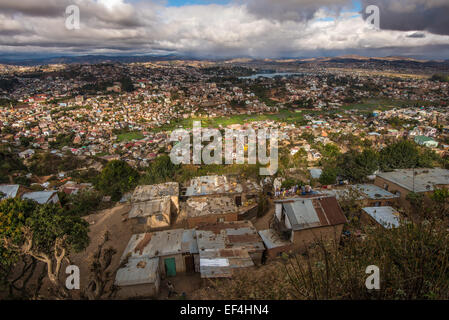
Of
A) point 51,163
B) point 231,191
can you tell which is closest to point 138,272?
point 231,191

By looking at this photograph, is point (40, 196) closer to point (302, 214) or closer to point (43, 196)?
point (43, 196)

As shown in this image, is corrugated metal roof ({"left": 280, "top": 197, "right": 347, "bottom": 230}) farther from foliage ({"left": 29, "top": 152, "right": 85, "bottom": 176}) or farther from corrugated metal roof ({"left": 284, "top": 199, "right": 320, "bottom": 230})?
foliage ({"left": 29, "top": 152, "right": 85, "bottom": 176})

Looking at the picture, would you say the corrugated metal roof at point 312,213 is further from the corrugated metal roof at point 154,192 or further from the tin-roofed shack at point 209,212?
the corrugated metal roof at point 154,192

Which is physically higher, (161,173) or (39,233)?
(39,233)

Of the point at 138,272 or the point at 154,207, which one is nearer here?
the point at 138,272

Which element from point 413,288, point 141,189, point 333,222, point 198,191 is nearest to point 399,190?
point 333,222

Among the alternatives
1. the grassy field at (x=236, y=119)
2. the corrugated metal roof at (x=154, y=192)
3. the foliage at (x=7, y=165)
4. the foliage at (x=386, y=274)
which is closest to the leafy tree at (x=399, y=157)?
the corrugated metal roof at (x=154, y=192)

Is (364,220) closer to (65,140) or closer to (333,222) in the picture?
(333,222)
